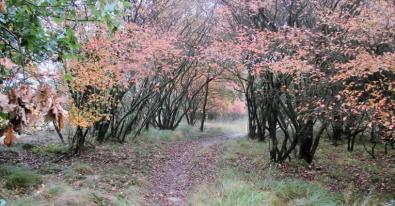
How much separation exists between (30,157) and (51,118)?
10.6 m

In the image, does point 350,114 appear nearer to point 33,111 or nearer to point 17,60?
point 17,60

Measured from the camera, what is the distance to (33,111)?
1625 millimetres

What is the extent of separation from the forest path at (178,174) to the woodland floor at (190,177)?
26mm

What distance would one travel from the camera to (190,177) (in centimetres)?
1090

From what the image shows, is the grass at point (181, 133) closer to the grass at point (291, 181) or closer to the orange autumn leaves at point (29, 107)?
the grass at point (291, 181)

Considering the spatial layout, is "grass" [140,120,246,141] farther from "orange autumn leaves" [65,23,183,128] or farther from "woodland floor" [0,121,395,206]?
"orange autumn leaves" [65,23,183,128]

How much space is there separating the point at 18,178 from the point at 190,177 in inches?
192

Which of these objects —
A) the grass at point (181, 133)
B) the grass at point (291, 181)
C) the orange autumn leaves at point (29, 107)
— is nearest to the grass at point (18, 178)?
the grass at point (291, 181)

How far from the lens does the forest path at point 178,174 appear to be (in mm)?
8602

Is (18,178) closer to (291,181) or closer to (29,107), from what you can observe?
(291,181)

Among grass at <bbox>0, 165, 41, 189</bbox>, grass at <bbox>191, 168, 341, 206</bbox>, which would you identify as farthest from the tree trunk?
grass at <bbox>0, 165, 41, 189</bbox>

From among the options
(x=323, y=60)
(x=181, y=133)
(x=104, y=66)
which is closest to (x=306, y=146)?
(x=323, y=60)

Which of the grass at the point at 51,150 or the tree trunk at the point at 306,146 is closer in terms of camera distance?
the grass at the point at 51,150

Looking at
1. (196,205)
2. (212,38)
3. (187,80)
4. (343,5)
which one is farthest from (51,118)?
(187,80)
